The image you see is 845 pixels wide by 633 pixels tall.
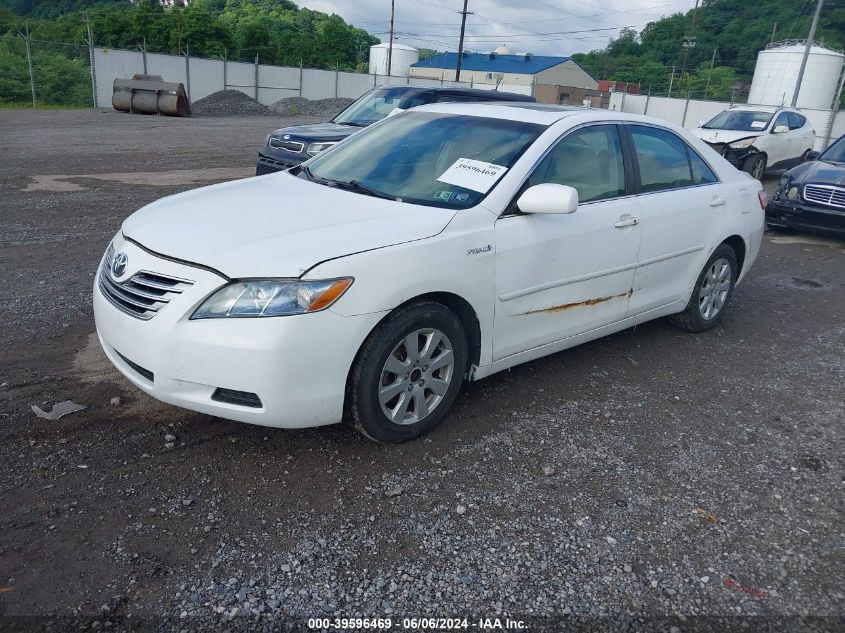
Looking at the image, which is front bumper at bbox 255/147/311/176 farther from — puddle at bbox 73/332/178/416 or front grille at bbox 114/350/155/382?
front grille at bbox 114/350/155/382

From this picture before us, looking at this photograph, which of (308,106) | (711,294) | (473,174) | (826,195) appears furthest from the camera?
(308,106)

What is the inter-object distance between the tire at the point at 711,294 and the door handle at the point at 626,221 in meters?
1.18

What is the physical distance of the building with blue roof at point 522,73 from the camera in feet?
219

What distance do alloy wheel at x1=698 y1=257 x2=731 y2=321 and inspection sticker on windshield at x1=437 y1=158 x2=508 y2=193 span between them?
244 cm

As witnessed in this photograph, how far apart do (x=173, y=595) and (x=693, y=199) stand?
14.2 feet

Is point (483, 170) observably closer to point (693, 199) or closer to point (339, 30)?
point (693, 199)

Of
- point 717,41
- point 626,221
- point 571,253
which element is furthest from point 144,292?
point 717,41

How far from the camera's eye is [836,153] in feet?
34.0

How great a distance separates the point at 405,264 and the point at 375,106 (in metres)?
8.89

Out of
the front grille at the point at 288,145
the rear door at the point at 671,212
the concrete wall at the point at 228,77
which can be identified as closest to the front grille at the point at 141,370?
the rear door at the point at 671,212

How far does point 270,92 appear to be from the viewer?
38.8 meters

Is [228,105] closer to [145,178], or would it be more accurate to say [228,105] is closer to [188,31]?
[188,31]

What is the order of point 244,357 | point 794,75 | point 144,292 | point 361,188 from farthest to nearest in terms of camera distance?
1. point 794,75
2. point 361,188
3. point 144,292
4. point 244,357

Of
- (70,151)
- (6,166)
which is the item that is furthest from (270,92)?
(6,166)
